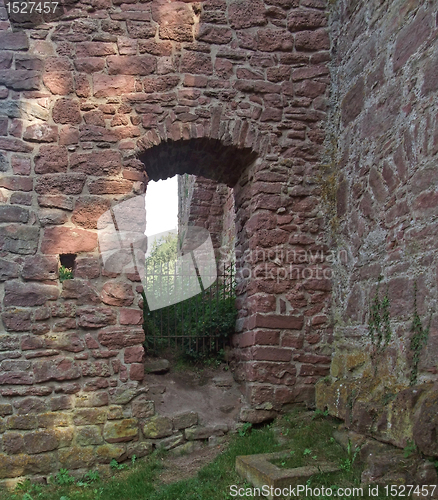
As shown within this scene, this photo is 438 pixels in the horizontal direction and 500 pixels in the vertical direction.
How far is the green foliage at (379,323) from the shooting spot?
3756mm

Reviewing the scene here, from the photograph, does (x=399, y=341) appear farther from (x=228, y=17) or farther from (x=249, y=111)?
(x=228, y=17)

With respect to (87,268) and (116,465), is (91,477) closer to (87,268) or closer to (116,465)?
(116,465)

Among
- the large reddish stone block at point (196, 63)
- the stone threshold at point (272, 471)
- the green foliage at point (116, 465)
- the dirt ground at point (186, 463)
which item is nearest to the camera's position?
the stone threshold at point (272, 471)

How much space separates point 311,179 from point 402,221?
4.73 ft

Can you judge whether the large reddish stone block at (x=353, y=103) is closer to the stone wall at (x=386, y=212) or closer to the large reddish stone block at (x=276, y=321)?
the stone wall at (x=386, y=212)

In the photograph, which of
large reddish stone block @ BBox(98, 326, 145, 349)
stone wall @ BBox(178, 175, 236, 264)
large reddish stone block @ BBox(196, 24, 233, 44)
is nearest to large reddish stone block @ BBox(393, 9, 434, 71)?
large reddish stone block @ BBox(196, 24, 233, 44)

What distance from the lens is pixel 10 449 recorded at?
409cm

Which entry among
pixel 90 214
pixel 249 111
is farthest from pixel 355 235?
pixel 90 214

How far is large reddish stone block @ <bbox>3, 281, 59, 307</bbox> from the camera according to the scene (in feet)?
14.1

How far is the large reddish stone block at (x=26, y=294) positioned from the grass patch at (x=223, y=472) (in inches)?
57.4

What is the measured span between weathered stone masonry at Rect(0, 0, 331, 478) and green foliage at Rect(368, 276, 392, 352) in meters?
0.81

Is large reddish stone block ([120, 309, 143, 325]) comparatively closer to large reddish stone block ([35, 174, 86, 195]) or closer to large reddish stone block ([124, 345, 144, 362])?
large reddish stone block ([124, 345, 144, 362])

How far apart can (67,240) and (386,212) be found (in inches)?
109

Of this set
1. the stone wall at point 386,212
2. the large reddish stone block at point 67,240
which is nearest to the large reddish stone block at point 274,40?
the stone wall at point 386,212
